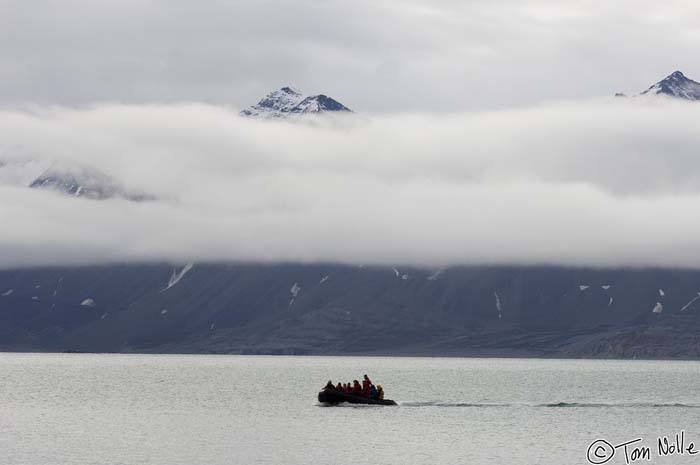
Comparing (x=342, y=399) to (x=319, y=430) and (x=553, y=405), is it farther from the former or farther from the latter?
(x=319, y=430)

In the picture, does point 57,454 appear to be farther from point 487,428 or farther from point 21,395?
point 21,395

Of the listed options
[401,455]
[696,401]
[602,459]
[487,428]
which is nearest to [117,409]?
[487,428]

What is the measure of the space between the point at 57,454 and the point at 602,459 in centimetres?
4736

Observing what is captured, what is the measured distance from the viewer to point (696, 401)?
648ft
